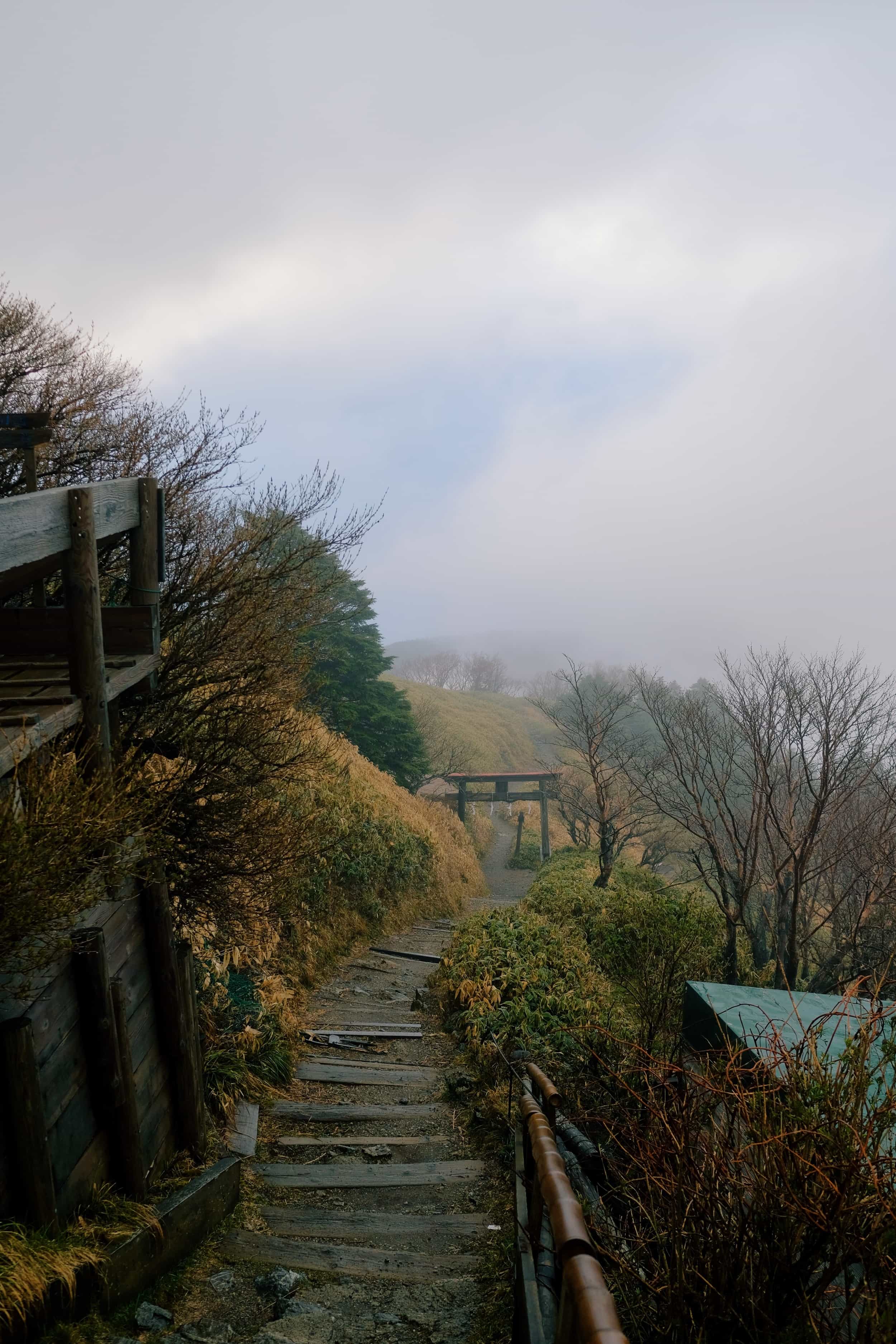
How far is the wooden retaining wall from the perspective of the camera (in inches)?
130

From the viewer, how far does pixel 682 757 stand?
15992 mm

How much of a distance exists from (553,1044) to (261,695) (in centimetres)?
457

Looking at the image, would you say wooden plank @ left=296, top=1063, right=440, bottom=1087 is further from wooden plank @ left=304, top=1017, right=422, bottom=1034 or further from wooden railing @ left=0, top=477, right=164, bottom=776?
wooden railing @ left=0, top=477, right=164, bottom=776

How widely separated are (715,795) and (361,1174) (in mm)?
9967

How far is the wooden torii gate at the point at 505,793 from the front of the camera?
28406mm

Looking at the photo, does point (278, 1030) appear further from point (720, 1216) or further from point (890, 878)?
point (890, 878)

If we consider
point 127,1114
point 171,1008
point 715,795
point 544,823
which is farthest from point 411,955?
point 544,823

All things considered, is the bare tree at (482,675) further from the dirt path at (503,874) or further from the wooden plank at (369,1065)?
the wooden plank at (369,1065)

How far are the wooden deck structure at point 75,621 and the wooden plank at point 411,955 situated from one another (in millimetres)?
9474

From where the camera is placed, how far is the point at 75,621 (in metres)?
3.76

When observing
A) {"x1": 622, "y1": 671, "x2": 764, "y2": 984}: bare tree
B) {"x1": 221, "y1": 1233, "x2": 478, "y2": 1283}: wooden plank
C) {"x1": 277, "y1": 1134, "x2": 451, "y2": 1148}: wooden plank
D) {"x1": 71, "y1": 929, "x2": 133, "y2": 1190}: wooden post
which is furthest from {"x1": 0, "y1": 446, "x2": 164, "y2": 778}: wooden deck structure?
{"x1": 622, "y1": 671, "x2": 764, "y2": 984}: bare tree

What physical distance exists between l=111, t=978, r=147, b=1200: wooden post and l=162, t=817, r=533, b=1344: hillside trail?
61 centimetres

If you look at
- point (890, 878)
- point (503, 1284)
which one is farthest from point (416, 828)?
point (503, 1284)

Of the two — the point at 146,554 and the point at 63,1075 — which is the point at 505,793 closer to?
the point at 146,554
